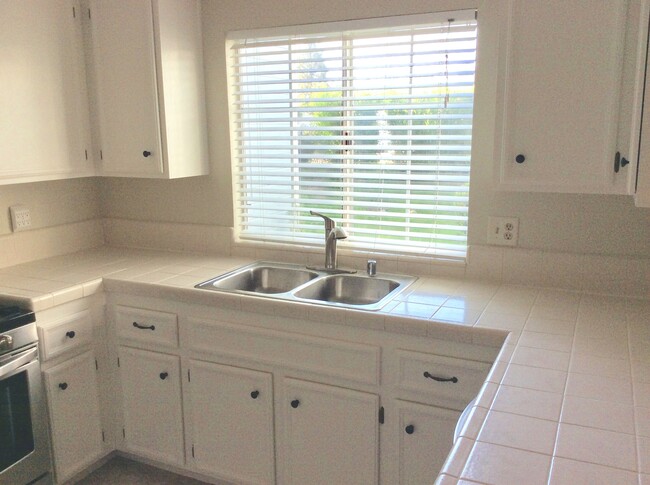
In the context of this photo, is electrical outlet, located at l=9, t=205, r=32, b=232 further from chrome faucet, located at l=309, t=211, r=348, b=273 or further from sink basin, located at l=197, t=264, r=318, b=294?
chrome faucet, located at l=309, t=211, r=348, b=273

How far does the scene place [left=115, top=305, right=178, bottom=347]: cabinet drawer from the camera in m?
2.44

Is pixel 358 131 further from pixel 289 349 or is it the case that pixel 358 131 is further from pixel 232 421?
pixel 232 421

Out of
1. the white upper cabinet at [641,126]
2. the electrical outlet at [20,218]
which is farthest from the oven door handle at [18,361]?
the white upper cabinet at [641,126]

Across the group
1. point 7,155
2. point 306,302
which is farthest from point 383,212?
point 7,155

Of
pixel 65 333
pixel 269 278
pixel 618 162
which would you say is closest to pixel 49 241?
pixel 65 333

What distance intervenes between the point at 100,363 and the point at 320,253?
3.59ft

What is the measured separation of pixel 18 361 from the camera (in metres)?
2.18

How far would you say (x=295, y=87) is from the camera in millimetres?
2748

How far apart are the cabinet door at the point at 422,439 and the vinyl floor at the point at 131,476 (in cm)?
102

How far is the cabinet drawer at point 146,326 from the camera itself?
2443 millimetres

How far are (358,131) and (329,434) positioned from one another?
1.30 metres

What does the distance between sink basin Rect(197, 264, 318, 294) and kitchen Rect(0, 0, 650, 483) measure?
0.12m

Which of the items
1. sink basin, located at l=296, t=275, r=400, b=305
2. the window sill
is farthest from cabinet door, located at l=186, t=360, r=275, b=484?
the window sill

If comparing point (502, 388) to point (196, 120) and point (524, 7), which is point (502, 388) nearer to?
point (524, 7)
